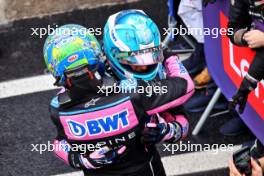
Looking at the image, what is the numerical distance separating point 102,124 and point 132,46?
401mm

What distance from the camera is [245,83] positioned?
2920mm

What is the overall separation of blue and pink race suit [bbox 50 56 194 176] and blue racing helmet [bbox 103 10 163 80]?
0.25ft

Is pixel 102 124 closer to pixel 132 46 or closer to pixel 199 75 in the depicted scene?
pixel 132 46

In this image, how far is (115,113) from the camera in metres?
2.27

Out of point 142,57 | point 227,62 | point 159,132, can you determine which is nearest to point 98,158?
point 159,132

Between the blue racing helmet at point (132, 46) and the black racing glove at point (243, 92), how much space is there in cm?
74

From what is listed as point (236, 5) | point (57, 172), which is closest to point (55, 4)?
point (57, 172)

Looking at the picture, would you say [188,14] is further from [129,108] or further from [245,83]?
[129,108]

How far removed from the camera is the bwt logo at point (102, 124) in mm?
2279

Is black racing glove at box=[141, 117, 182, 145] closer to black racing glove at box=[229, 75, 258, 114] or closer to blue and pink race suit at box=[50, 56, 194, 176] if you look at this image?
blue and pink race suit at box=[50, 56, 194, 176]

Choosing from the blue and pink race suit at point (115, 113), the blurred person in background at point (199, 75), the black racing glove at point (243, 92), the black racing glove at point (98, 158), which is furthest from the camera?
the blurred person in background at point (199, 75)

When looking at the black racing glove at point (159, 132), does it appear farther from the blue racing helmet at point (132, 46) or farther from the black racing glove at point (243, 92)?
the black racing glove at point (243, 92)

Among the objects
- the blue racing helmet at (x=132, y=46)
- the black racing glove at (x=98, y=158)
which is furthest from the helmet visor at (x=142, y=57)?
the black racing glove at (x=98, y=158)

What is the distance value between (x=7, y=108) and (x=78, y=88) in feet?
9.03
